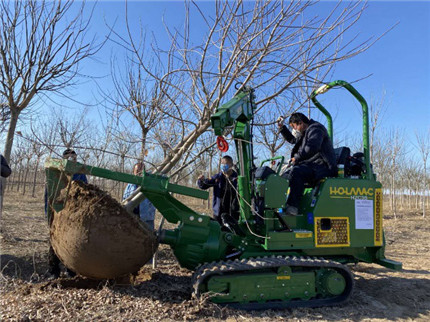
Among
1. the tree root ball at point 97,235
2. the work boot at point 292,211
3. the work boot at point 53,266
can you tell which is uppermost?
the work boot at point 292,211

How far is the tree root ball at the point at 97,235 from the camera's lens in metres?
3.81

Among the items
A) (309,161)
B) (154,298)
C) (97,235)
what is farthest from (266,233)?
(97,235)

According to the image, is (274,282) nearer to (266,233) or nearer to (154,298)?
(266,233)

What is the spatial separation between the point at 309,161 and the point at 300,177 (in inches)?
16.9

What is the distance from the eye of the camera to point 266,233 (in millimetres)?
4363

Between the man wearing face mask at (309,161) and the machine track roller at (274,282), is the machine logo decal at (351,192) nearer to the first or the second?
the man wearing face mask at (309,161)

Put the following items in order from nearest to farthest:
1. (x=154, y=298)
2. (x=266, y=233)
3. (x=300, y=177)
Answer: (x=154, y=298)
(x=266, y=233)
(x=300, y=177)

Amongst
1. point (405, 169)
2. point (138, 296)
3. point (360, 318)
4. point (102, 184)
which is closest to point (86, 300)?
point (138, 296)

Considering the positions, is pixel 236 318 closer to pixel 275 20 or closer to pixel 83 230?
pixel 83 230

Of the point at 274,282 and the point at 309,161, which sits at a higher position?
the point at 309,161

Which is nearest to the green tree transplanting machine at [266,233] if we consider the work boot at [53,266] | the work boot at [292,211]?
the work boot at [292,211]

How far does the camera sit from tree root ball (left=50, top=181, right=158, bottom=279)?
3811mm

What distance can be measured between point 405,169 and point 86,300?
95.2 ft

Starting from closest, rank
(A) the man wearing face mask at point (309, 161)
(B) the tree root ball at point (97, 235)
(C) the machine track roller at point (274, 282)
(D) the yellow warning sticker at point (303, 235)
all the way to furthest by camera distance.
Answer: (B) the tree root ball at point (97, 235), (C) the machine track roller at point (274, 282), (D) the yellow warning sticker at point (303, 235), (A) the man wearing face mask at point (309, 161)
